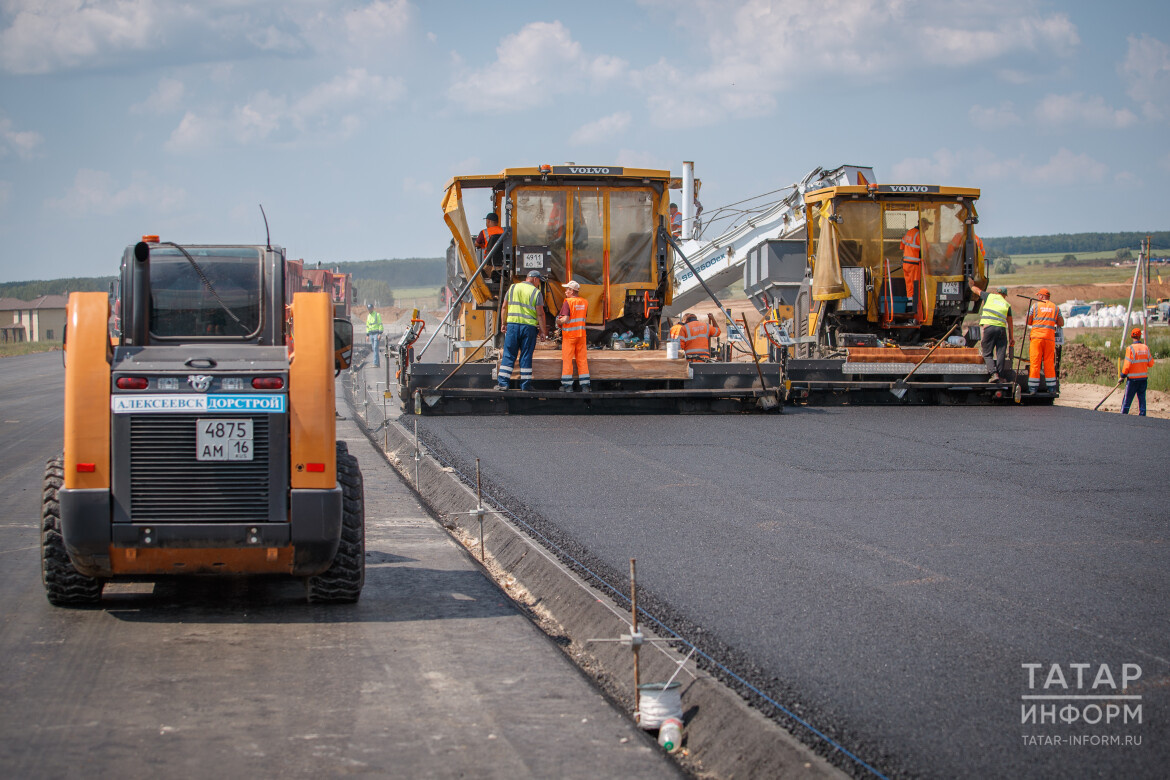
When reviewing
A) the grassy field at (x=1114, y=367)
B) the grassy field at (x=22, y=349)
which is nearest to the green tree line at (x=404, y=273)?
the grassy field at (x=22, y=349)

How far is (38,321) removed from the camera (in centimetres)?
10000

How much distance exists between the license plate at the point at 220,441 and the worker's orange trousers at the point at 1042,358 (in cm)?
→ 1302

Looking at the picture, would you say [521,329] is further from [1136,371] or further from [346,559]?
[1136,371]

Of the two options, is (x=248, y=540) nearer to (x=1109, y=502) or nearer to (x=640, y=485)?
(x=640, y=485)

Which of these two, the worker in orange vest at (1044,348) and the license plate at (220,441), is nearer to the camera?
the license plate at (220,441)

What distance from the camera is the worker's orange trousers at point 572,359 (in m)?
14.2

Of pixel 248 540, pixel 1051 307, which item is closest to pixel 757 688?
pixel 248 540

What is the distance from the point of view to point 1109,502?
8352 mm

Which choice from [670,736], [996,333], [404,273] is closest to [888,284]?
[996,333]

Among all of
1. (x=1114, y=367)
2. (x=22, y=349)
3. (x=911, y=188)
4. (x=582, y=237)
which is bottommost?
(x=1114, y=367)

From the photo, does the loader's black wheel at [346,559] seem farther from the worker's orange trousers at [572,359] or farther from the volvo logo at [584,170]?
the volvo logo at [584,170]

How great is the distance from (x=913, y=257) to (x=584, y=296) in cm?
521

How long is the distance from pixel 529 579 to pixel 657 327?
30.3 ft

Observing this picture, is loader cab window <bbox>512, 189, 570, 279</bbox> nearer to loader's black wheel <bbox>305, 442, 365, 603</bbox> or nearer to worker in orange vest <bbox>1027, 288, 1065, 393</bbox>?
worker in orange vest <bbox>1027, 288, 1065, 393</bbox>
